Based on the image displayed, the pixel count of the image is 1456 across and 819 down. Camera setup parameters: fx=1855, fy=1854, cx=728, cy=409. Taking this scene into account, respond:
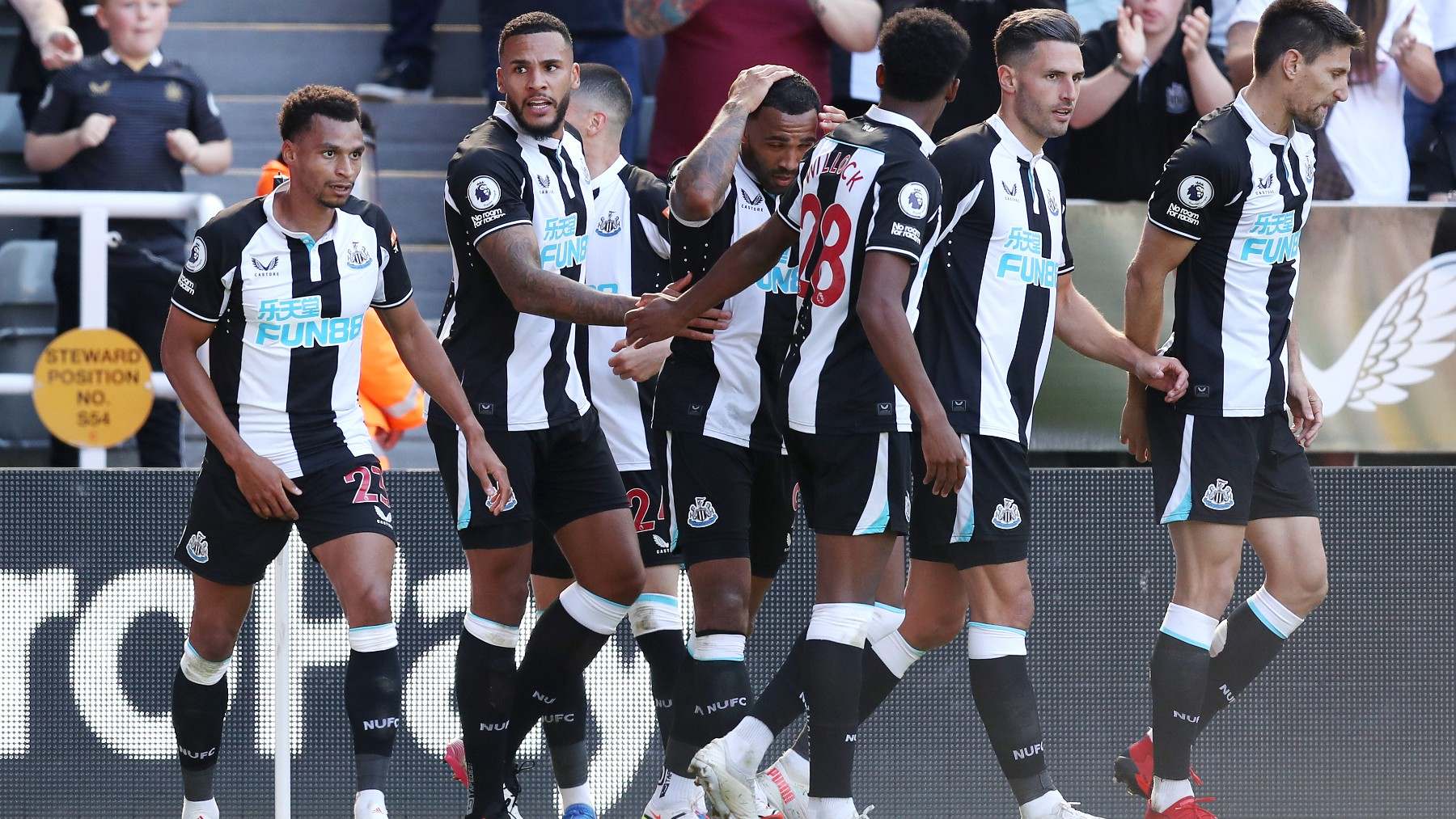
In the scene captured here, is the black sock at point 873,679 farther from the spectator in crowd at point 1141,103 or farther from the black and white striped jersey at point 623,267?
the spectator in crowd at point 1141,103

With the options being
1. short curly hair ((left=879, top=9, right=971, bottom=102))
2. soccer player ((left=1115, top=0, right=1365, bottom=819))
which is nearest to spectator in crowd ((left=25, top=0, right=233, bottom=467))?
short curly hair ((left=879, top=9, right=971, bottom=102))

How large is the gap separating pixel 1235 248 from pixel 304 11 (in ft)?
21.8

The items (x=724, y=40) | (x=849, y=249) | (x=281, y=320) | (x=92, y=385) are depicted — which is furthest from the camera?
(x=724, y=40)

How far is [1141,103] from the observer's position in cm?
819

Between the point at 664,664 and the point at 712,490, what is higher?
the point at 712,490

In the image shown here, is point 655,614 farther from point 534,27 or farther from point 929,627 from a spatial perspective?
point 534,27

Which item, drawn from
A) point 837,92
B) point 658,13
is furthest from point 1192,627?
point 658,13

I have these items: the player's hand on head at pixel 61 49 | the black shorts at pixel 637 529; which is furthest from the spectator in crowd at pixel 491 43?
the black shorts at pixel 637 529

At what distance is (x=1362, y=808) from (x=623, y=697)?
8.91 feet

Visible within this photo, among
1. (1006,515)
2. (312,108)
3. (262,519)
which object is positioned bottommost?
(262,519)

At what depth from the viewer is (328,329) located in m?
5.70

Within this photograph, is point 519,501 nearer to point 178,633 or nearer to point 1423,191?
point 178,633

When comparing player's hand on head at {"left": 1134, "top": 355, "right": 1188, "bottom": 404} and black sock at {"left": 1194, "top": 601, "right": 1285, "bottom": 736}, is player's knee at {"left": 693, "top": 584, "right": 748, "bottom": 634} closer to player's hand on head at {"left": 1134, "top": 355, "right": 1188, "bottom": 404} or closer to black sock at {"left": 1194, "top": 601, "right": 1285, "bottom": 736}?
player's hand on head at {"left": 1134, "top": 355, "right": 1188, "bottom": 404}

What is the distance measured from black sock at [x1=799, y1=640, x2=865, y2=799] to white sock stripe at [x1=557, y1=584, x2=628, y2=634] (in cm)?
73
